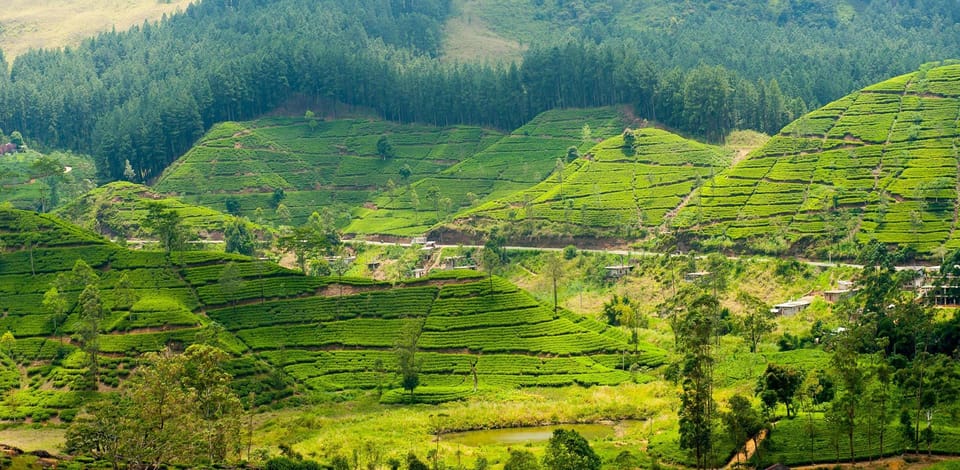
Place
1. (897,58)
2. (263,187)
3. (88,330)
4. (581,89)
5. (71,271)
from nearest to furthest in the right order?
(88,330)
(71,271)
(263,187)
(581,89)
(897,58)

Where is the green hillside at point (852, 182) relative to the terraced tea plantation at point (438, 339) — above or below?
above

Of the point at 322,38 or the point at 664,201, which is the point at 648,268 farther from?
the point at 322,38

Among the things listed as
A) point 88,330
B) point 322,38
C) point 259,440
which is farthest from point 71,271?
point 322,38

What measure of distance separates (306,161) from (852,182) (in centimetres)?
7058

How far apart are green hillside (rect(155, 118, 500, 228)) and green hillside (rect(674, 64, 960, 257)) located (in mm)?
46135

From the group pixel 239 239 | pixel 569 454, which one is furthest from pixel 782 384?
pixel 239 239

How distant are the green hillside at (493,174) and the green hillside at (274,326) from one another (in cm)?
3513

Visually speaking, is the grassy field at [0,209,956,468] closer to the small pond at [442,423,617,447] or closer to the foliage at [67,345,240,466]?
the small pond at [442,423,617,447]

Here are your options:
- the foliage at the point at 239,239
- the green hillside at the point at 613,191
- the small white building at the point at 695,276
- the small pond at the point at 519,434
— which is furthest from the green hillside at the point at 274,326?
the green hillside at the point at 613,191

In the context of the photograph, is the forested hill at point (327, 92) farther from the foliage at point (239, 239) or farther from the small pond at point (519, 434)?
the small pond at point (519, 434)

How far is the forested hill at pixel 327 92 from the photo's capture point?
480 feet

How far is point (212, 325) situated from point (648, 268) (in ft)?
137

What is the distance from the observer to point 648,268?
11106 cm

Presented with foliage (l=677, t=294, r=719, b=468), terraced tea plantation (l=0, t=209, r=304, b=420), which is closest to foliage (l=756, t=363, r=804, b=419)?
foliage (l=677, t=294, r=719, b=468)
